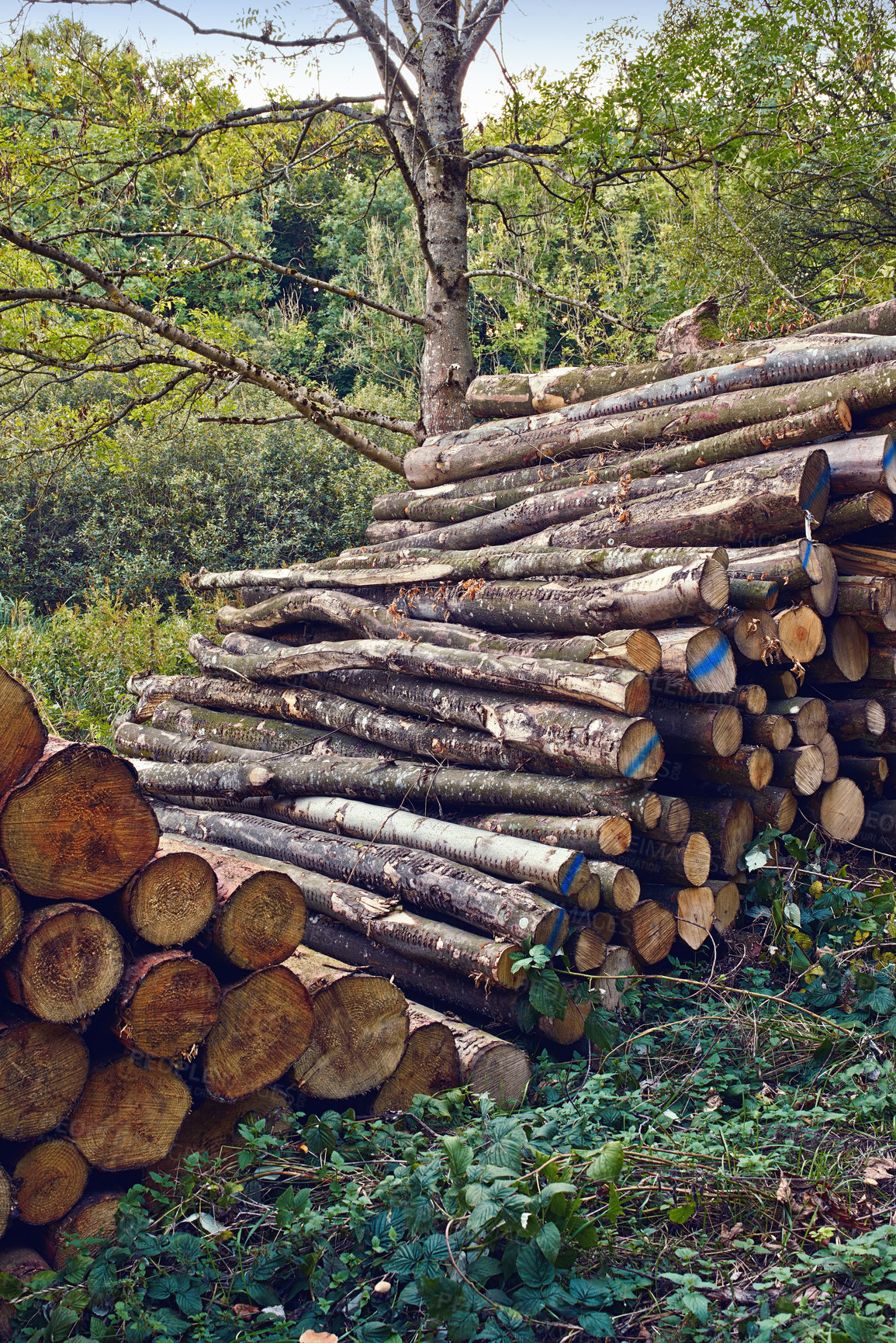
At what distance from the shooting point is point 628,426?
5.71 metres

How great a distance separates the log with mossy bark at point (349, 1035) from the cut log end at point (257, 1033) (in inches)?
4.1

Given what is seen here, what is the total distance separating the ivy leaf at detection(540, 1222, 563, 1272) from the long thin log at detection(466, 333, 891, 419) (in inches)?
172

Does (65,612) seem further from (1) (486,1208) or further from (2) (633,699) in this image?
(1) (486,1208)

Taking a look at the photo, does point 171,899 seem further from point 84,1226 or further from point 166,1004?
point 84,1226

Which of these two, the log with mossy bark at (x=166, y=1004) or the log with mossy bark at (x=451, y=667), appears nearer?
the log with mossy bark at (x=166, y=1004)

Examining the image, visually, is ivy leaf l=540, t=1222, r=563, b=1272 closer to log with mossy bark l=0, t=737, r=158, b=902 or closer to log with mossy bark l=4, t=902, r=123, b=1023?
log with mossy bark l=4, t=902, r=123, b=1023

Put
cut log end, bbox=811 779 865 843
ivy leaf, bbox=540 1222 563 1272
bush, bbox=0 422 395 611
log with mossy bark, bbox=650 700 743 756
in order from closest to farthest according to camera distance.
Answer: ivy leaf, bbox=540 1222 563 1272
log with mossy bark, bbox=650 700 743 756
cut log end, bbox=811 779 865 843
bush, bbox=0 422 395 611

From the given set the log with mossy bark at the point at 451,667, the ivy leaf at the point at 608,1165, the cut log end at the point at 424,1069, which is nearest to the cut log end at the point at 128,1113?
the cut log end at the point at 424,1069

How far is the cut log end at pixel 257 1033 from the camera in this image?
9.52ft

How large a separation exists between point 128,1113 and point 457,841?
1.78 metres

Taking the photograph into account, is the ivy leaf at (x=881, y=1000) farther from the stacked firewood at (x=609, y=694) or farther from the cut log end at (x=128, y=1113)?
the cut log end at (x=128, y=1113)

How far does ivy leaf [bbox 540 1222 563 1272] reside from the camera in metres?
2.25

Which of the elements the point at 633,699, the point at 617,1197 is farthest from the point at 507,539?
the point at 617,1197

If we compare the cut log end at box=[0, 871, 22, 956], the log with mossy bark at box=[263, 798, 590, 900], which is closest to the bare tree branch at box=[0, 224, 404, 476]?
the log with mossy bark at box=[263, 798, 590, 900]
